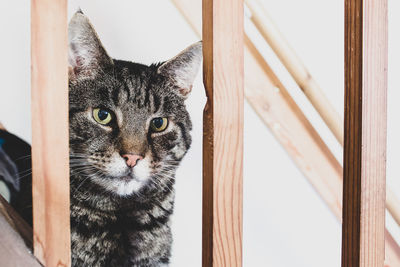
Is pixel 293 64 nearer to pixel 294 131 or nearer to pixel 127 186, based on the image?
pixel 294 131

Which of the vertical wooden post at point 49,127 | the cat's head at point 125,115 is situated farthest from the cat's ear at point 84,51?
the vertical wooden post at point 49,127

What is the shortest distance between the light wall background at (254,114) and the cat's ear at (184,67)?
0.08m

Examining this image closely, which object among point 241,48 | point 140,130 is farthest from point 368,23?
point 140,130

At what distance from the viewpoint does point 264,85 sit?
1.30 meters

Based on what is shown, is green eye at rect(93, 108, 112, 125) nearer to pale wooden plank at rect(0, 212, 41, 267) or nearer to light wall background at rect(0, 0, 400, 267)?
light wall background at rect(0, 0, 400, 267)

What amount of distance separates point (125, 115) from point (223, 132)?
1.70ft

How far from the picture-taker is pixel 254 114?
4.32 feet

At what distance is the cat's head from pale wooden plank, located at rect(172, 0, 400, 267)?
329 mm

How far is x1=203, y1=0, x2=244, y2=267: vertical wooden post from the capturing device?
0.48 meters

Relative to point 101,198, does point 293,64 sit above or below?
above

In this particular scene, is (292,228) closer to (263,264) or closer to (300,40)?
(263,264)

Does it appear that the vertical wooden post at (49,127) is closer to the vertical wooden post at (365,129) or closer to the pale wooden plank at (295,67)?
the vertical wooden post at (365,129)

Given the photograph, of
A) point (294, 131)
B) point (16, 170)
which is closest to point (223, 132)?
point (16, 170)

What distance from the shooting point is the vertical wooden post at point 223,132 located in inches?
19.0
